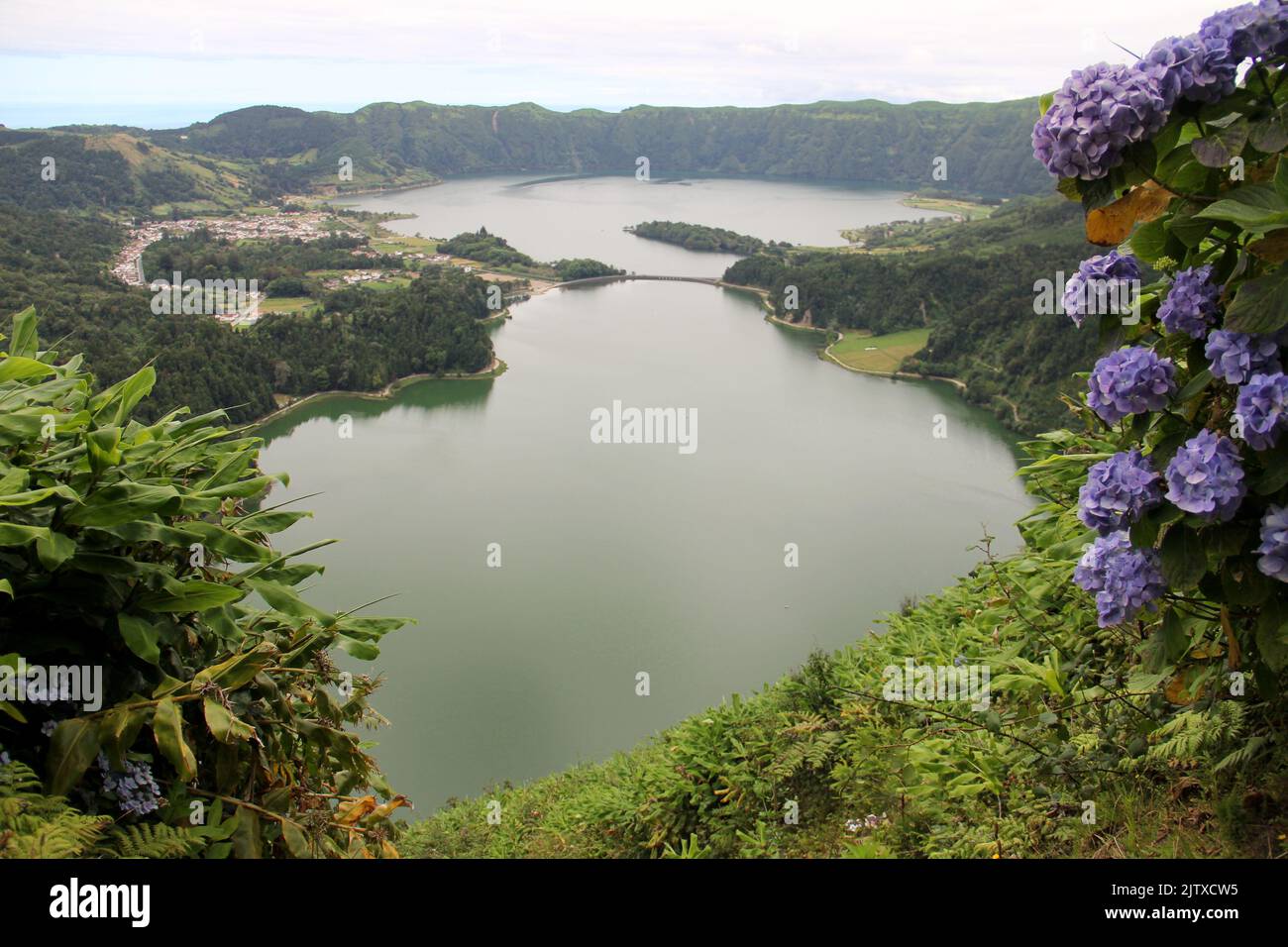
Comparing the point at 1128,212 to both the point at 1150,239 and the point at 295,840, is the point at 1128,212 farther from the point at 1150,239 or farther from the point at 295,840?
the point at 295,840

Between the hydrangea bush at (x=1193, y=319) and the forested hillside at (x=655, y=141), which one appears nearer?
the hydrangea bush at (x=1193, y=319)

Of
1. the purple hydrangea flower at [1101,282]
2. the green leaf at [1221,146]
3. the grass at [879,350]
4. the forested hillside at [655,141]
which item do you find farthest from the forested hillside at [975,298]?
the forested hillside at [655,141]

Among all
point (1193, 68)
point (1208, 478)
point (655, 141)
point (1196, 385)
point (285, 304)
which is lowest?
point (1208, 478)

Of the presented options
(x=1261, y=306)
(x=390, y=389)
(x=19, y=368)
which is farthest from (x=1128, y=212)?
(x=390, y=389)

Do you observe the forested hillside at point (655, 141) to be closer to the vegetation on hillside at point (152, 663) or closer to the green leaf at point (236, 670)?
the vegetation on hillside at point (152, 663)

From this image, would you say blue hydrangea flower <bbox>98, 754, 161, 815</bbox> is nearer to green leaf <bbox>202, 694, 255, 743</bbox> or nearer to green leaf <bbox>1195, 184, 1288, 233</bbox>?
green leaf <bbox>202, 694, 255, 743</bbox>

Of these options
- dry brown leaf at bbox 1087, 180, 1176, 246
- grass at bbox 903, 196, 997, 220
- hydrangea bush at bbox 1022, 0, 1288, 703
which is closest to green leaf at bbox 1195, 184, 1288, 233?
hydrangea bush at bbox 1022, 0, 1288, 703

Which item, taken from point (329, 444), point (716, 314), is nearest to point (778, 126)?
point (716, 314)
